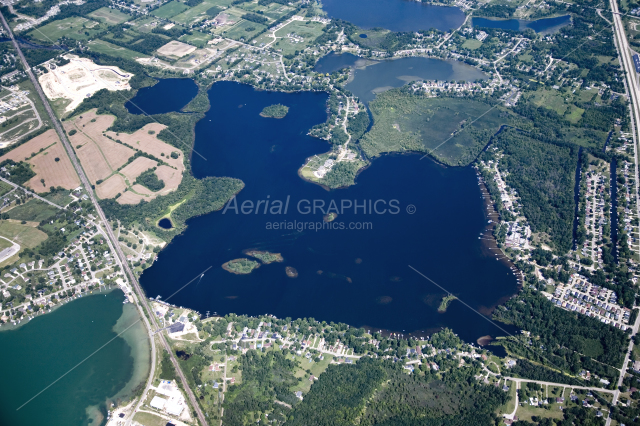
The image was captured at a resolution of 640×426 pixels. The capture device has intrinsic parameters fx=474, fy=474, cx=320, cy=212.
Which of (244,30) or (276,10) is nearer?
(244,30)

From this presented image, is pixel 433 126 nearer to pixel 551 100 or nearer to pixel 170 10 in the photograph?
pixel 551 100

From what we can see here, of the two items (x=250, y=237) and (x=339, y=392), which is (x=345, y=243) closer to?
(x=250, y=237)

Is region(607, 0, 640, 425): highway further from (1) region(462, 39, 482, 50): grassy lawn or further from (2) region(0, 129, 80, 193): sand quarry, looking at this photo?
(2) region(0, 129, 80, 193): sand quarry

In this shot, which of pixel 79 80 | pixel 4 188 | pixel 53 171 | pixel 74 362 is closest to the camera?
pixel 74 362

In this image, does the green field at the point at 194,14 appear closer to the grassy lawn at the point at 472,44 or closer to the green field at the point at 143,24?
the green field at the point at 143,24

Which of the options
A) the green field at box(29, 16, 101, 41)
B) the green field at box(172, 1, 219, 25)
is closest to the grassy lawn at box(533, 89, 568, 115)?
the green field at box(172, 1, 219, 25)

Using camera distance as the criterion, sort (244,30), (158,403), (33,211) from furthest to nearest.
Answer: (244,30) → (33,211) → (158,403)

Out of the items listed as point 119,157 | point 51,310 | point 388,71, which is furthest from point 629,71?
point 51,310
